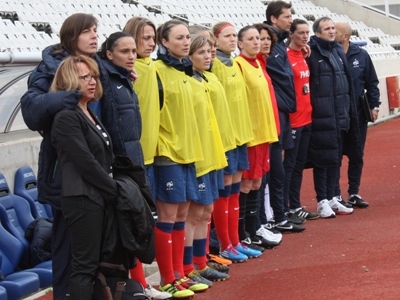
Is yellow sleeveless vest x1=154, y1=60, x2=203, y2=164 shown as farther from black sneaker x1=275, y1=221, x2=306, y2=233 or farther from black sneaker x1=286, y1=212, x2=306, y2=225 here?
black sneaker x1=286, y1=212, x2=306, y2=225

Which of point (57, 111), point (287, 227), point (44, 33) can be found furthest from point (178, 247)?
point (44, 33)

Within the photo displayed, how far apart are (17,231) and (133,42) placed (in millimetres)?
2188

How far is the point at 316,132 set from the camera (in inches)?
383

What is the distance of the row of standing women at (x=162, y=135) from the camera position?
203 inches

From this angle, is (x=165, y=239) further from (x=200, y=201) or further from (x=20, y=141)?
(x=20, y=141)

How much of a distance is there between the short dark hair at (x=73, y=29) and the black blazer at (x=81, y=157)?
494mm

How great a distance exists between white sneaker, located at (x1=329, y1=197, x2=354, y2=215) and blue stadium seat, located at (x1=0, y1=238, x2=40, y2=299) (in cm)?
411

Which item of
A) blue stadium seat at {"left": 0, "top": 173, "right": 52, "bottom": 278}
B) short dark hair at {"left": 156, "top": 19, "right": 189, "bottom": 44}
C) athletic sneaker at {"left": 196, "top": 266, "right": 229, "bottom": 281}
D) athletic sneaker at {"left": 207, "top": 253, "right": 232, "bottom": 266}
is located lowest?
athletic sneaker at {"left": 207, "top": 253, "right": 232, "bottom": 266}

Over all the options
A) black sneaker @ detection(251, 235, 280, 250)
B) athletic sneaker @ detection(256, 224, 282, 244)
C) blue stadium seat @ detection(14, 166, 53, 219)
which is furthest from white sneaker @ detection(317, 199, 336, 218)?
blue stadium seat @ detection(14, 166, 53, 219)

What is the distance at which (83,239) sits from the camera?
203 inches

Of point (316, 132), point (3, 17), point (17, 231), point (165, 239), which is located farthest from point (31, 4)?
point (165, 239)

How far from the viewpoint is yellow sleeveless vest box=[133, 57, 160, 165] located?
20.5 ft

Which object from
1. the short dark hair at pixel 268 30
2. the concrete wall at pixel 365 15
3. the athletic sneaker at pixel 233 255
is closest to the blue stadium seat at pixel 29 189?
the athletic sneaker at pixel 233 255

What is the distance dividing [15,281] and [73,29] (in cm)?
206
